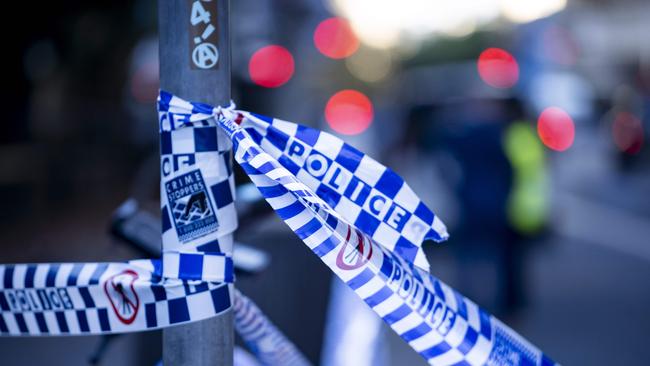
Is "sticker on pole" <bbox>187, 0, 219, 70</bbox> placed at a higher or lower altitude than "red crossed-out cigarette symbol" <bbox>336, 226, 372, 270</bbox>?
higher

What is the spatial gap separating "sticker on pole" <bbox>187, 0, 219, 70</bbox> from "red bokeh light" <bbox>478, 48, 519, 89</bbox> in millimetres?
12736

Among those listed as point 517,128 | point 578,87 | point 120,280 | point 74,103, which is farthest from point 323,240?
point 578,87

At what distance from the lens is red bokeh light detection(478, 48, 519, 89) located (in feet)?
47.2

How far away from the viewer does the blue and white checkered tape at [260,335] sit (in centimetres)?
212

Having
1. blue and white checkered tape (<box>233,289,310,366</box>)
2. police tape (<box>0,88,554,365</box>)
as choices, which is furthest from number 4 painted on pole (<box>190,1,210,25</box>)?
blue and white checkered tape (<box>233,289,310,366</box>)

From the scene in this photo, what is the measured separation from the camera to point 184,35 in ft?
5.49

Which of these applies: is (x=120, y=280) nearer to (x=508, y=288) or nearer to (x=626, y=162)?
(x=508, y=288)

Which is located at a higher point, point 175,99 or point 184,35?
point 184,35

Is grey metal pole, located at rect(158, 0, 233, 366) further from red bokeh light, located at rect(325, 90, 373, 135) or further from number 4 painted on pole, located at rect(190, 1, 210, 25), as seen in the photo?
red bokeh light, located at rect(325, 90, 373, 135)

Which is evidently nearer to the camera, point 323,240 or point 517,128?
point 323,240

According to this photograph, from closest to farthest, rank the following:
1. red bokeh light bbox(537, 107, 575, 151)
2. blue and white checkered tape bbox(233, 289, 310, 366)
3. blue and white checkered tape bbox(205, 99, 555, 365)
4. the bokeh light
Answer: blue and white checkered tape bbox(205, 99, 555, 365)
blue and white checkered tape bbox(233, 289, 310, 366)
red bokeh light bbox(537, 107, 575, 151)
the bokeh light

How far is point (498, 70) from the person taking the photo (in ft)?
48.3

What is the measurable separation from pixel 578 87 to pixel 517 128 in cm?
2829

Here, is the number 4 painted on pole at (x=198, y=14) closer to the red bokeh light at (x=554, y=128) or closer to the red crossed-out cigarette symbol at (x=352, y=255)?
the red crossed-out cigarette symbol at (x=352, y=255)
